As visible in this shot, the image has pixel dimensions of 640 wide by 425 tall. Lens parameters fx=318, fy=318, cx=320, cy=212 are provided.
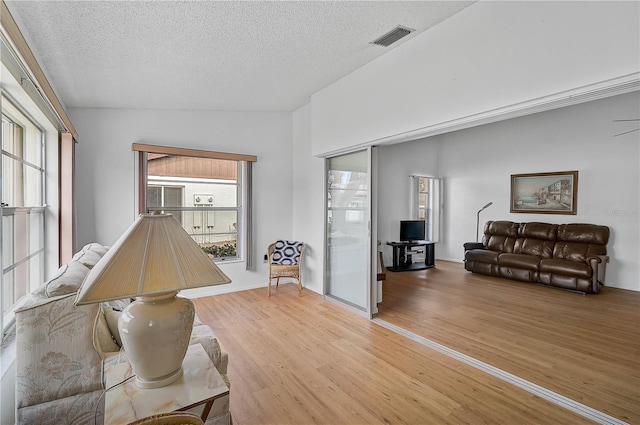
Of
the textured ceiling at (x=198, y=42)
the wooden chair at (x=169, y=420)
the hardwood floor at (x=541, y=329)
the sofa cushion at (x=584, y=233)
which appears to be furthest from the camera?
the sofa cushion at (x=584, y=233)

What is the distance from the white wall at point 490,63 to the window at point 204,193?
7.21 feet

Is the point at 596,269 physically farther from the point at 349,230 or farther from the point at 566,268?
the point at 349,230

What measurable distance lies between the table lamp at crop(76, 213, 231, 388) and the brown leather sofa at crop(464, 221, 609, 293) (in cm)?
554

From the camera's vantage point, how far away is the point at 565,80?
2051mm

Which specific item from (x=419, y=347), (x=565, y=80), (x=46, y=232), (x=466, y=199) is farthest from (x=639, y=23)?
(x=466, y=199)

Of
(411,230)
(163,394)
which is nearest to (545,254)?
(411,230)

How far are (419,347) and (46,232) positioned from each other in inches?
152

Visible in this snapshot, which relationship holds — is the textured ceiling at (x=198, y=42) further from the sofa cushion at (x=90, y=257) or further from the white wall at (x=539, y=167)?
the white wall at (x=539, y=167)

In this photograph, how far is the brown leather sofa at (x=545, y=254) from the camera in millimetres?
4801

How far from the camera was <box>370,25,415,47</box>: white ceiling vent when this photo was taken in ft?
9.54

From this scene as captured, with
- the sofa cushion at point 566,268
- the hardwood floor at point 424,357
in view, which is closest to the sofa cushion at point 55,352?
the hardwood floor at point 424,357

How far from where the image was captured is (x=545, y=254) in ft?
18.1

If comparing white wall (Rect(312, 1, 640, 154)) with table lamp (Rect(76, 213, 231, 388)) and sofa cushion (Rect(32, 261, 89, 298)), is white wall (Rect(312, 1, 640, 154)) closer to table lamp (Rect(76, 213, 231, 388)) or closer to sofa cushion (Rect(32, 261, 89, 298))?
table lamp (Rect(76, 213, 231, 388))

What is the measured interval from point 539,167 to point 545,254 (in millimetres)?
1748
